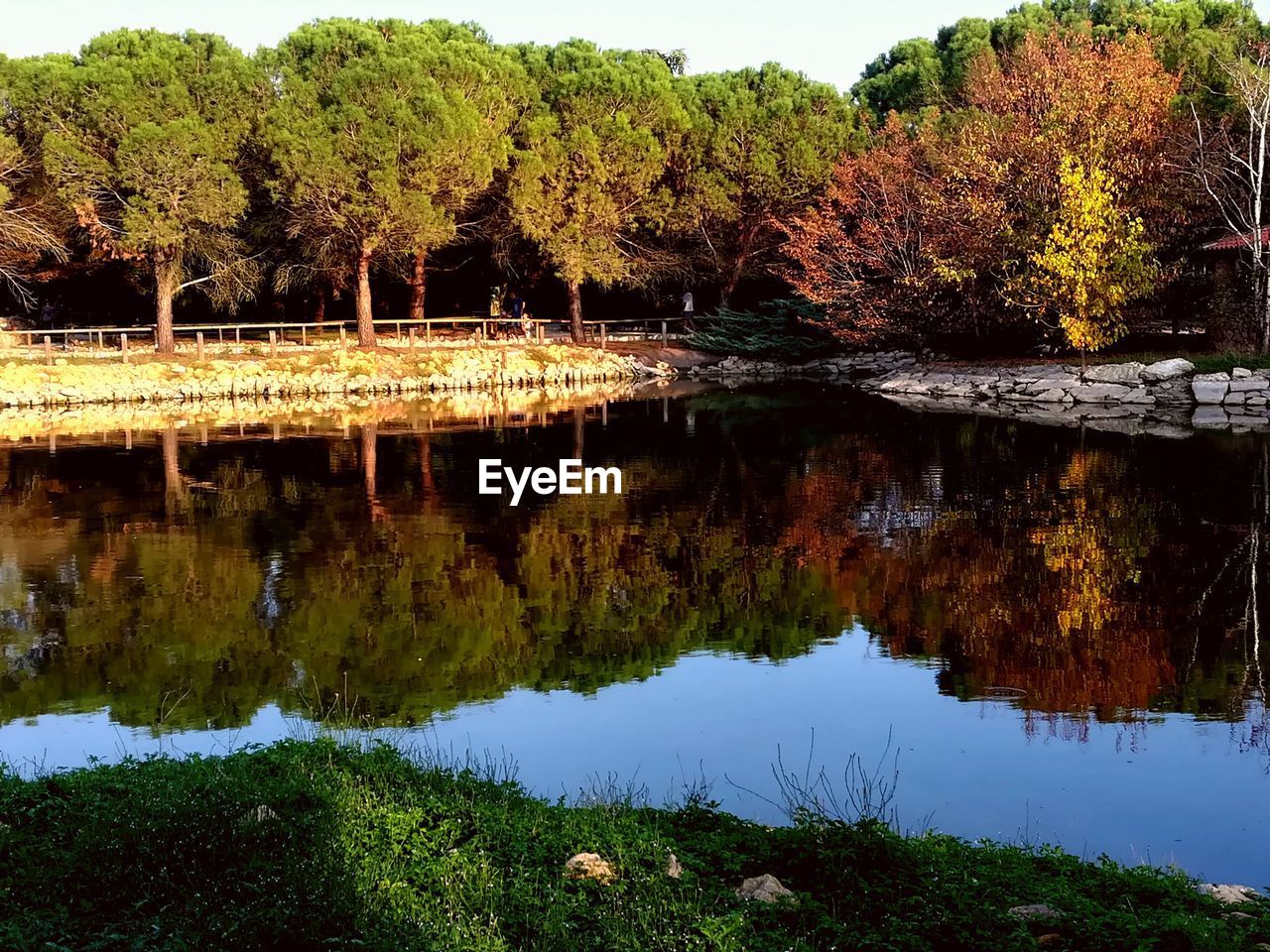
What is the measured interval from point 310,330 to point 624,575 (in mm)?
43374

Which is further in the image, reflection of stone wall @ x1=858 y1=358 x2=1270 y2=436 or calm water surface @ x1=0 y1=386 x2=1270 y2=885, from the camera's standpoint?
reflection of stone wall @ x1=858 y1=358 x2=1270 y2=436

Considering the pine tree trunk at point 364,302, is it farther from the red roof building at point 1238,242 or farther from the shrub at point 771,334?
the red roof building at point 1238,242

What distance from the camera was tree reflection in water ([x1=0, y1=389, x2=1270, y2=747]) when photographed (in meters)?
11.9

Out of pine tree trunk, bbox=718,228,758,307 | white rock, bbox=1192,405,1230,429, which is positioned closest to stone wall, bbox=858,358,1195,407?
white rock, bbox=1192,405,1230,429

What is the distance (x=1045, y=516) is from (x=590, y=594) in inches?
328

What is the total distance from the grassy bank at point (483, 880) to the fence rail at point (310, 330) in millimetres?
40254

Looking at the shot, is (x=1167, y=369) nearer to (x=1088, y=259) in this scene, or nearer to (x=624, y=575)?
(x=1088, y=259)

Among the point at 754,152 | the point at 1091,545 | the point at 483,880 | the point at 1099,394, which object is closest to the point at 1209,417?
the point at 1099,394

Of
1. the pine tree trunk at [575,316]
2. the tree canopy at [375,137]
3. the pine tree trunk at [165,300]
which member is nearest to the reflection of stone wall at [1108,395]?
the pine tree trunk at [575,316]

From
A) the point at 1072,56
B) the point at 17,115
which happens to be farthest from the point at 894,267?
the point at 17,115

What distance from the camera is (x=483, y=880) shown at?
6.59m

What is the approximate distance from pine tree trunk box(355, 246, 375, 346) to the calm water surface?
23464 millimetres

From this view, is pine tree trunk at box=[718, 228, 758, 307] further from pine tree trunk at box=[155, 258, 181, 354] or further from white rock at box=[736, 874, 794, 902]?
white rock at box=[736, 874, 794, 902]

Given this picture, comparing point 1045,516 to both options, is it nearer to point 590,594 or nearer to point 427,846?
point 590,594
